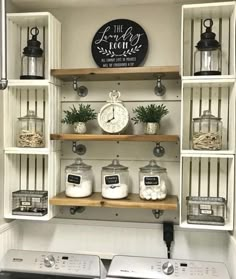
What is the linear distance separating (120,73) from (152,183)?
57 centimetres

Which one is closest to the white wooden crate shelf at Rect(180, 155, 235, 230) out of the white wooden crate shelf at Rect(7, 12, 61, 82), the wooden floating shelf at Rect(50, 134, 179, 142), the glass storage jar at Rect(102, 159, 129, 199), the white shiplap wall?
the white shiplap wall

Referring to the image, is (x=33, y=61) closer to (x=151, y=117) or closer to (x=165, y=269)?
(x=151, y=117)

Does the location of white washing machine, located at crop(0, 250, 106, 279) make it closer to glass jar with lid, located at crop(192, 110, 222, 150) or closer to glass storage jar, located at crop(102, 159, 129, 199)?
glass storage jar, located at crop(102, 159, 129, 199)

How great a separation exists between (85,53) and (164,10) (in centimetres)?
49

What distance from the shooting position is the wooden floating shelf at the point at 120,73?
162 centimetres

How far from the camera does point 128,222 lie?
1.85 m

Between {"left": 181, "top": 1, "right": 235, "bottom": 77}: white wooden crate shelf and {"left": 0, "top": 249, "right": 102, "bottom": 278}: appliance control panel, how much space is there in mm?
1035

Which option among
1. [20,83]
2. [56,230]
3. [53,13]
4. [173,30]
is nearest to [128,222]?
[56,230]

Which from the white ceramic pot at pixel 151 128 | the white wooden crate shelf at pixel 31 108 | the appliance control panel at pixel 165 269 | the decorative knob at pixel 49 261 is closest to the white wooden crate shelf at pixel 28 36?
the white wooden crate shelf at pixel 31 108

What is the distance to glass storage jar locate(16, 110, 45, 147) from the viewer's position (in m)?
1.76

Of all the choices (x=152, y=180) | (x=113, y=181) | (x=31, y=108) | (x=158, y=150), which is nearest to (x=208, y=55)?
(x=158, y=150)

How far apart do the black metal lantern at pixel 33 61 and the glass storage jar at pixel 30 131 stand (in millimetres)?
202

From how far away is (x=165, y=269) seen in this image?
1541 millimetres

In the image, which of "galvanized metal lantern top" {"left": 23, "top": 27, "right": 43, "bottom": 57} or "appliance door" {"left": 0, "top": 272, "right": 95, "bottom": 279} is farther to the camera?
"galvanized metal lantern top" {"left": 23, "top": 27, "right": 43, "bottom": 57}
